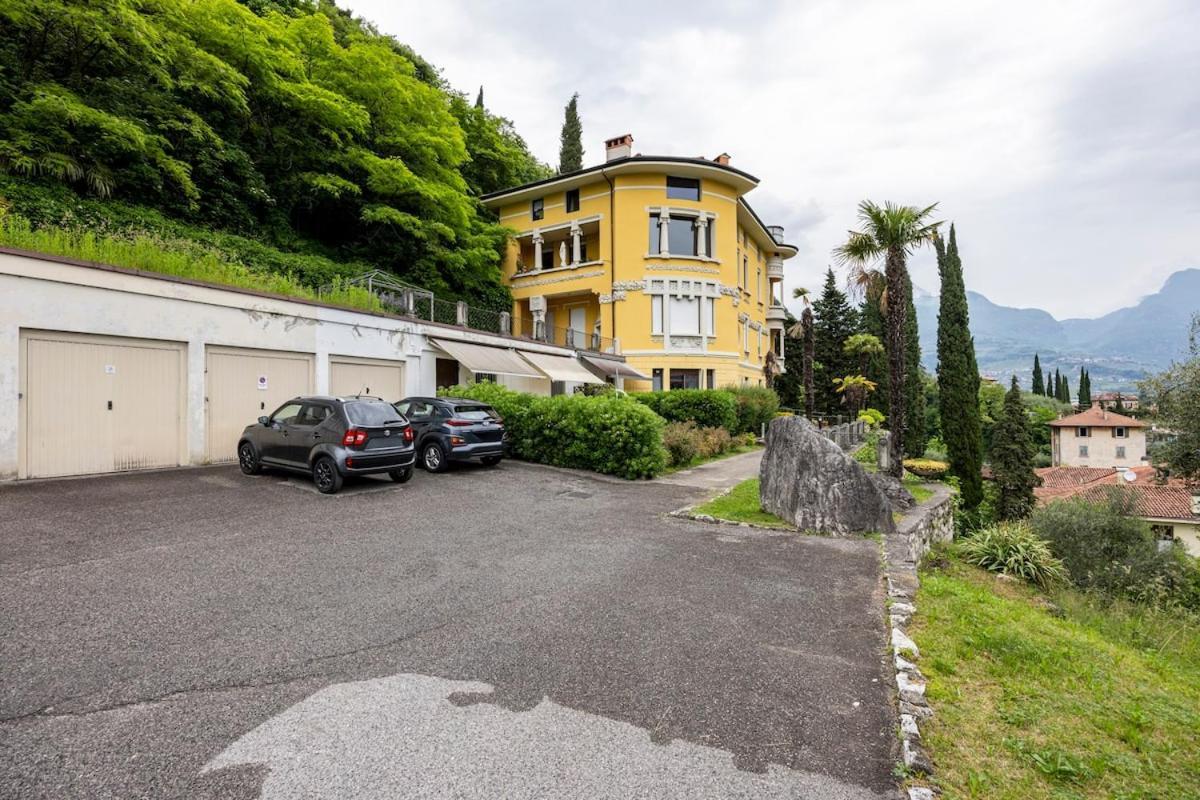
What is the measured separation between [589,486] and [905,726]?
889cm

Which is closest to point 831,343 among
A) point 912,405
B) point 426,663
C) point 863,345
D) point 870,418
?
point 863,345

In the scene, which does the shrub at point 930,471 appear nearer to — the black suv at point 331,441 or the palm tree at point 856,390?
the black suv at point 331,441

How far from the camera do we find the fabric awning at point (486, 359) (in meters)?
17.5

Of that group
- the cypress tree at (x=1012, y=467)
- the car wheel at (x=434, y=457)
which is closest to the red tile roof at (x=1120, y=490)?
the cypress tree at (x=1012, y=467)

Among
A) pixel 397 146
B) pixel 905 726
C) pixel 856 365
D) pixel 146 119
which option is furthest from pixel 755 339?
pixel 905 726

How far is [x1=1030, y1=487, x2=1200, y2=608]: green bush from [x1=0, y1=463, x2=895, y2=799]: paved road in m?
9.59

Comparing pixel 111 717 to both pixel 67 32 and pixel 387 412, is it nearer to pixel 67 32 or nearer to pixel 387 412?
pixel 387 412

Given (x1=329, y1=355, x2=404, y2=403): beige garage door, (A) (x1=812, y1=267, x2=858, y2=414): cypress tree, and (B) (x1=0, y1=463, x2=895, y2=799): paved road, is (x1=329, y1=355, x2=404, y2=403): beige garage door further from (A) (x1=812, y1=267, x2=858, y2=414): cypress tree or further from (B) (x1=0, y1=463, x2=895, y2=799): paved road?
(A) (x1=812, y1=267, x2=858, y2=414): cypress tree

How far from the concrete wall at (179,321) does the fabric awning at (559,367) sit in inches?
205

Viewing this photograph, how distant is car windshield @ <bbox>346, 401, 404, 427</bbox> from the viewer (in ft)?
32.2

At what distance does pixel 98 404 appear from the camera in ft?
34.0

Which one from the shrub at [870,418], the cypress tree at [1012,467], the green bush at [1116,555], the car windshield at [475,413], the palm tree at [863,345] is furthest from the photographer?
the palm tree at [863,345]

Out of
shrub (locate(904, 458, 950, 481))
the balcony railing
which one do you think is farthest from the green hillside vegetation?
shrub (locate(904, 458, 950, 481))

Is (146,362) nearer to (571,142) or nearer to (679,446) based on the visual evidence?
(679,446)
